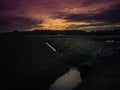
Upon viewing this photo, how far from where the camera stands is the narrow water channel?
27539 millimetres

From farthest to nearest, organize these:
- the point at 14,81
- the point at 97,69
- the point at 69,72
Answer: the point at 69,72 → the point at 97,69 → the point at 14,81

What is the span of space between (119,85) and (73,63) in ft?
87.1

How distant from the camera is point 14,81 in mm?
27828

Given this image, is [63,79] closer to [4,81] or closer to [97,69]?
[97,69]

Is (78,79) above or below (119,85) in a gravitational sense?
below

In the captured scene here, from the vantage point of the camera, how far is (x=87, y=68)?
112 ft

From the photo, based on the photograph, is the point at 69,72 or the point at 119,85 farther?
the point at 69,72

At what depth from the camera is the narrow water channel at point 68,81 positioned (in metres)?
27.5

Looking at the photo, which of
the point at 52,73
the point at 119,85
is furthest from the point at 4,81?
the point at 119,85

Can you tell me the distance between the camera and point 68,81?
3103 cm

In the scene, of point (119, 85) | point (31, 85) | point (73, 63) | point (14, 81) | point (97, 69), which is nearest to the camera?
point (119, 85)

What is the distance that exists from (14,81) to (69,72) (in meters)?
13.9

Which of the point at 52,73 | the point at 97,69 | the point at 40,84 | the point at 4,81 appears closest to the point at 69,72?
the point at 52,73

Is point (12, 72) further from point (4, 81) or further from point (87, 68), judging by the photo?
point (87, 68)
